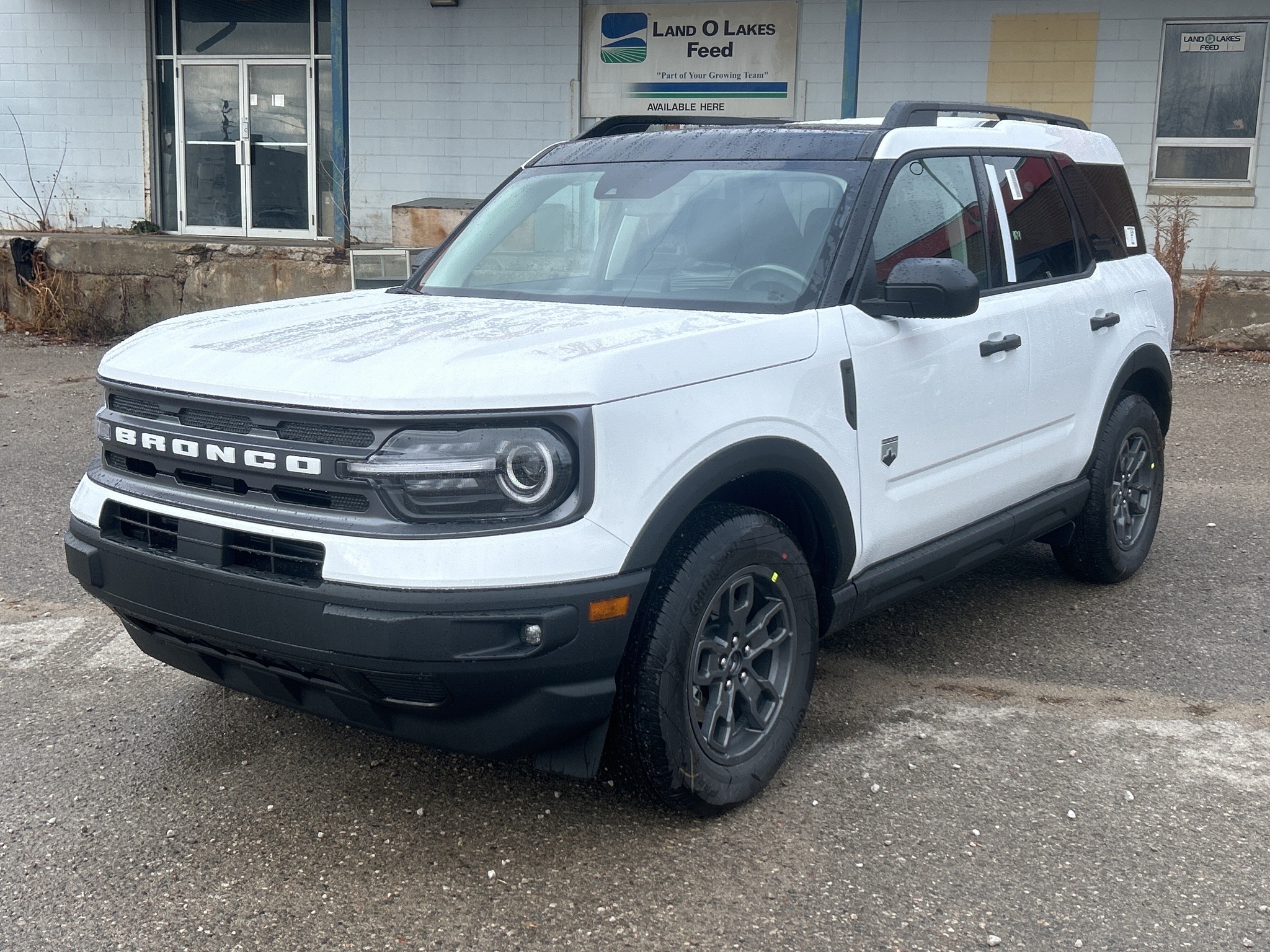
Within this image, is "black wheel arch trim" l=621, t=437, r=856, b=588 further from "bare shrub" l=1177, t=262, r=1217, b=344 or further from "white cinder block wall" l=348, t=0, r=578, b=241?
"white cinder block wall" l=348, t=0, r=578, b=241

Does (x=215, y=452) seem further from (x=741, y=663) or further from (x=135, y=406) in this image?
(x=741, y=663)

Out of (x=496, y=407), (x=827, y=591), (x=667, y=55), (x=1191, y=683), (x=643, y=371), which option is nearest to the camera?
(x=496, y=407)

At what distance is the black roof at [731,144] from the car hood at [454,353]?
29.8 inches

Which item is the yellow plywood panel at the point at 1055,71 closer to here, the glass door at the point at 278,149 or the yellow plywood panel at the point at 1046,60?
the yellow plywood panel at the point at 1046,60

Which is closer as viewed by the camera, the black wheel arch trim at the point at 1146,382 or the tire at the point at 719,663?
the tire at the point at 719,663

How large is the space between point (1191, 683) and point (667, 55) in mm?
11725

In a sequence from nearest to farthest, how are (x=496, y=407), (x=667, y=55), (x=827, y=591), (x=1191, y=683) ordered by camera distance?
(x=496, y=407) < (x=827, y=591) < (x=1191, y=683) < (x=667, y=55)

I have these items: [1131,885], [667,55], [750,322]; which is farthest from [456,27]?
[1131,885]

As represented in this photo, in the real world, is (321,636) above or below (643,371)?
below

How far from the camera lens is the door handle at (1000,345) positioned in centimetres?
414

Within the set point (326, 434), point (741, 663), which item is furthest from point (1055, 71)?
point (326, 434)

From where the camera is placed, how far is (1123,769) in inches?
146

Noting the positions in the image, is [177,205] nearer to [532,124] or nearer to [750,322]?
[532,124]

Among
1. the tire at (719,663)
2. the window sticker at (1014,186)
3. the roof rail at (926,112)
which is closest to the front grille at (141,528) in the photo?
the tire at (719,663)
